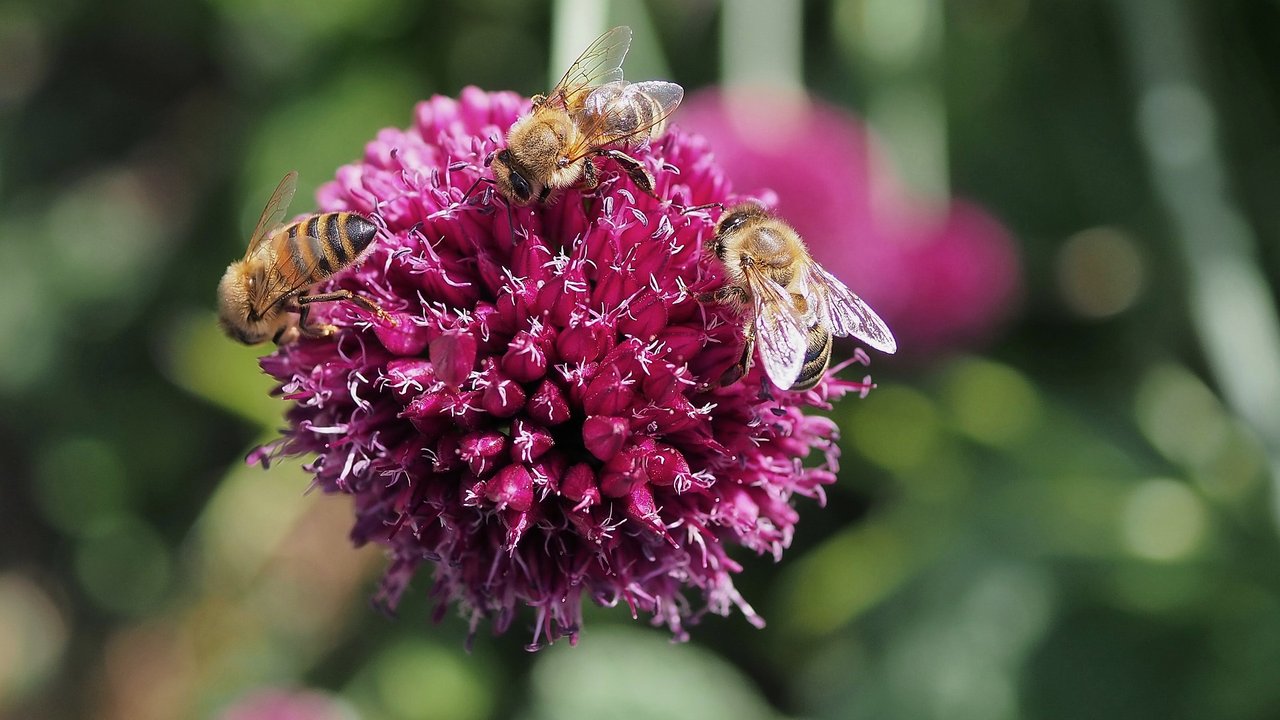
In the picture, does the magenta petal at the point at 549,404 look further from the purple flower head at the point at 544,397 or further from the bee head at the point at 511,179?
the bee head at the point at 511,179

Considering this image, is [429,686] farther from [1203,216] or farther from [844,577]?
[1203,216]

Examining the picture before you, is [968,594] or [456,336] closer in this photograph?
[456,336]

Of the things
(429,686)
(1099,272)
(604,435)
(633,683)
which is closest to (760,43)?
(604,435)

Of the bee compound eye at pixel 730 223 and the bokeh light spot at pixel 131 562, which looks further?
the bokeh light spot at pixel 131 562

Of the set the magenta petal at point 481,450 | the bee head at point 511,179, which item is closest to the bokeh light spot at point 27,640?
the magenta petal at point 481,450

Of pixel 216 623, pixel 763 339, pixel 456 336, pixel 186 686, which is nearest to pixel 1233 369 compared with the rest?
pixel 763 339

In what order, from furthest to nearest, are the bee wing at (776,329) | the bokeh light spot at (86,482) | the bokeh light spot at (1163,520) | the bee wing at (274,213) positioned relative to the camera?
the bokeh light spot at (86,482)
the bokeh light spot at (1163,520)
the bee wing at (274,213)
the bee wing at (776,329)

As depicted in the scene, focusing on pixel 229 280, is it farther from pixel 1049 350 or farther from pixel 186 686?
pixel 1049 350

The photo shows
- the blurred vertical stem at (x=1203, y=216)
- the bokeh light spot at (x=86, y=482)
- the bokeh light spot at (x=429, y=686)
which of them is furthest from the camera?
the bokeh light spot at (x=86, y=482)
